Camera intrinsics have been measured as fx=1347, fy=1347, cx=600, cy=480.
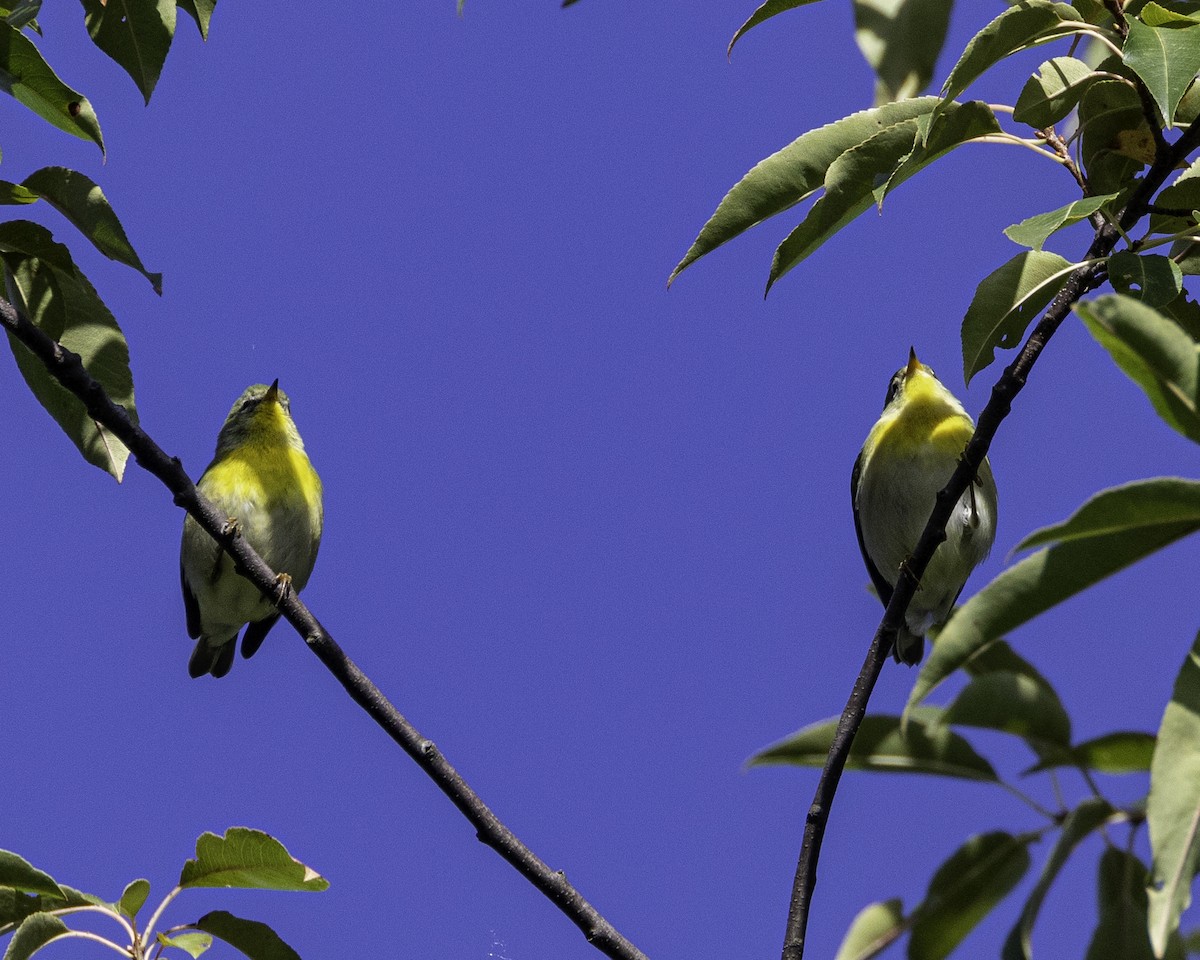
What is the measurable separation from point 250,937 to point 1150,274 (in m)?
2.00

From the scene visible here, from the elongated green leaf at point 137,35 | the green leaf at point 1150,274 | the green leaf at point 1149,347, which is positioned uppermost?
the elongated green leaf at point 137,35

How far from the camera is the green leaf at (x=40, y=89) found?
2.62m

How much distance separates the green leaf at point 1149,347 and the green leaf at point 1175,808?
0.30 meters

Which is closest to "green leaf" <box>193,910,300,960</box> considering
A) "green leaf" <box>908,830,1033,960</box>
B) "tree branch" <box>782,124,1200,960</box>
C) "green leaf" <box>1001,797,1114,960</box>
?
"tree branch" <box>782,124,1200,960</box>

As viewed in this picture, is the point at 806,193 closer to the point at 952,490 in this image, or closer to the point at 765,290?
the point at 765,290

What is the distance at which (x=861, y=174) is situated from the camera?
2596mm

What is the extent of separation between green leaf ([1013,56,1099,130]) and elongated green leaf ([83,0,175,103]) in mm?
1818

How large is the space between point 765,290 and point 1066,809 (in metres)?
1.18

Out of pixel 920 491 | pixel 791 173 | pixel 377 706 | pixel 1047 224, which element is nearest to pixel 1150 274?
pixel 1047 224

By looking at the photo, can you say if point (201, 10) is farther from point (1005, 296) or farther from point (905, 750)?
point (905, 750)

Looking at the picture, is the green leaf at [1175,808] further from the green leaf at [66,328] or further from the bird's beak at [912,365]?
the bird's beak at [912,365]

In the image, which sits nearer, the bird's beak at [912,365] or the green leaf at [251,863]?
the green leaf at [251,863]

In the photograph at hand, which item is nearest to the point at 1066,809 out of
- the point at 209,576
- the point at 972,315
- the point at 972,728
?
the point at 972,728

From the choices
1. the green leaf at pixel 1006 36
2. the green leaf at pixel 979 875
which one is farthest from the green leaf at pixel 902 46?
the green leaf at pixel 979 875
